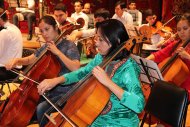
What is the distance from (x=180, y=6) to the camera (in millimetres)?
8359

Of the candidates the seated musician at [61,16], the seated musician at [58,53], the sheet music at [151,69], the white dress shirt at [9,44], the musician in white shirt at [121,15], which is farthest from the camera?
the musician in white shirt at [121,15]

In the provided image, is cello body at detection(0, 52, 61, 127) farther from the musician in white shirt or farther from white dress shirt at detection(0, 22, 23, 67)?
the musician in white shirt

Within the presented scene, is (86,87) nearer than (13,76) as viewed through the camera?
Yes

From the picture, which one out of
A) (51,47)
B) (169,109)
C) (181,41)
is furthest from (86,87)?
(181,41)

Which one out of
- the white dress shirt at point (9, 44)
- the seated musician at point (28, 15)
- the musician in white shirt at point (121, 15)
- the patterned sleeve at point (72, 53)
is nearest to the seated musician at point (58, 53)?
the patterned sleeve at point (72, 53)

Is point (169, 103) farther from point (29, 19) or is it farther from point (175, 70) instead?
point (29, 19)

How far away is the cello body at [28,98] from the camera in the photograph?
2777 mm

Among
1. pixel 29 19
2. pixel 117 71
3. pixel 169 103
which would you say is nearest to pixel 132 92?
pixel 117 71

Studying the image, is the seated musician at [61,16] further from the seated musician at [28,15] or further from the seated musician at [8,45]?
the seated musician at [28,15]

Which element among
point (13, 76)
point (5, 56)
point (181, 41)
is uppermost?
point (181, 41)

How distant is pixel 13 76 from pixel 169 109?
7.49 ft

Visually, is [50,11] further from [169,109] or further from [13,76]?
[169,109]

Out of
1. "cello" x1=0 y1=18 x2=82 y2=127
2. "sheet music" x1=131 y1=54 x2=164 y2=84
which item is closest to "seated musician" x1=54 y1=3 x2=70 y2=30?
"cello" x1=0 y1=18 x2=82 y2=127

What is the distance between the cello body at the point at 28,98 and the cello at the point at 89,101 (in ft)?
2.75
